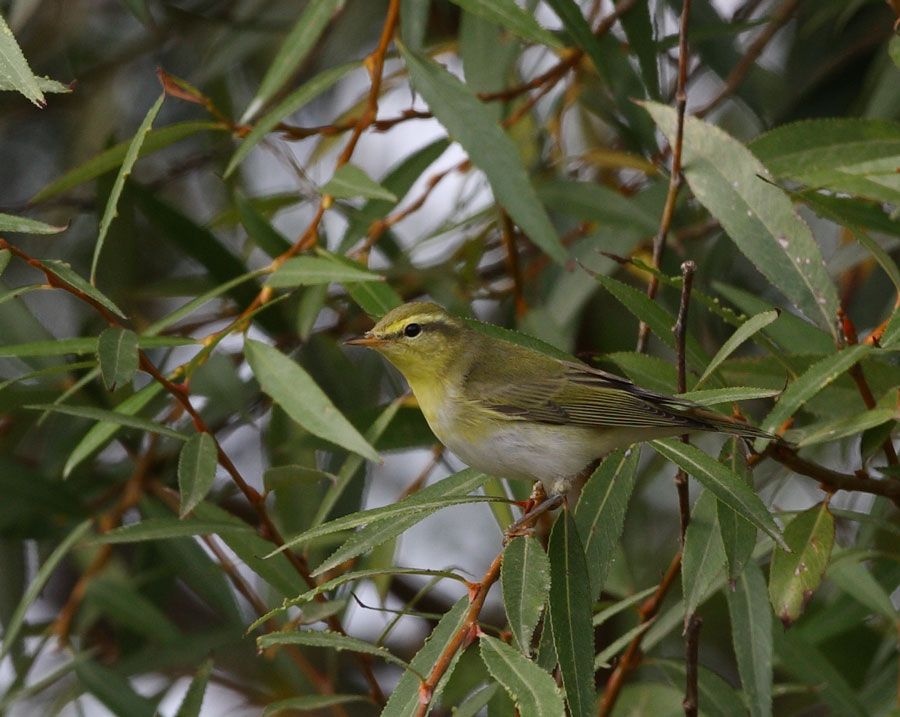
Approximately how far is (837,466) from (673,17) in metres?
1.26

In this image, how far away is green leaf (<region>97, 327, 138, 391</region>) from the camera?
1828 millimetres

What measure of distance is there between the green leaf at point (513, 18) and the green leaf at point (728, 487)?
2.66 feet

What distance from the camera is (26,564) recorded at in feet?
10.6

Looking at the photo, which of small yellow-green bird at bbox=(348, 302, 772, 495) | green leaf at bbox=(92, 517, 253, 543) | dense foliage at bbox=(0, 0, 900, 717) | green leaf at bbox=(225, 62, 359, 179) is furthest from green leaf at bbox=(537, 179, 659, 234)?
green leaf at bbox=(92, 517, 253, 543)

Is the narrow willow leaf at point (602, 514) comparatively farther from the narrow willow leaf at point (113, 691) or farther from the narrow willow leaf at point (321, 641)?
the narrow willow leaf at point (113, 691)

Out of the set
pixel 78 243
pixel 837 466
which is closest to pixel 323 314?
pixel 78 243

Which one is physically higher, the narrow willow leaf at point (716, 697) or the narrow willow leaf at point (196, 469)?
the narrow willow leaf at point (196, 469)

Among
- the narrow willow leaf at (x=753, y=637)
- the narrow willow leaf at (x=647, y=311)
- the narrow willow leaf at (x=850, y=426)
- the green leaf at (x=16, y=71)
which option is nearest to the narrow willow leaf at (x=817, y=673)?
the narrow willow leaf at (x=753, y=637)

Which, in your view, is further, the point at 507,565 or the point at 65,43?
the point at 65,43

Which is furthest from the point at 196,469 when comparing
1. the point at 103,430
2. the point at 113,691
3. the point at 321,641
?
the point at 113,691

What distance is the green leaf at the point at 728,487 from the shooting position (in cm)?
165

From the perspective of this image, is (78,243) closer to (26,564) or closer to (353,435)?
(26,564)

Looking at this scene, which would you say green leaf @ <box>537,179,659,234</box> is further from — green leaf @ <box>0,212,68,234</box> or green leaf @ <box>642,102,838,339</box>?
green leaf @ <box>0,212,68,234</box>

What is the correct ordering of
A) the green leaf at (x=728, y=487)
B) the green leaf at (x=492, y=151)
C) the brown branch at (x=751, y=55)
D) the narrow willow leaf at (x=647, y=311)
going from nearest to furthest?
the green leaf at (x=728, y=487) < the narrow willow leaf at (x=647, y=311) < the green leaf at (x=492, y=151) < the brown branch at (x=751, y=55)
